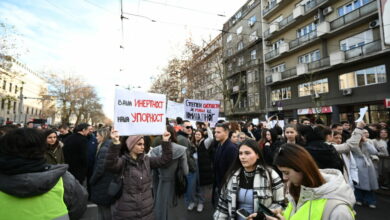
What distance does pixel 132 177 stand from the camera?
2926 mm

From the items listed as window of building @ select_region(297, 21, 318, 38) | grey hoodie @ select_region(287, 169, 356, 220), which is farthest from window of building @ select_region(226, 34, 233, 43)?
grey hoodie @ select_region(287, 169, 356, 220)

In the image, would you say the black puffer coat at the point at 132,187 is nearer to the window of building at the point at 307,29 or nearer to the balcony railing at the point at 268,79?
the window of building at the point at 307,29

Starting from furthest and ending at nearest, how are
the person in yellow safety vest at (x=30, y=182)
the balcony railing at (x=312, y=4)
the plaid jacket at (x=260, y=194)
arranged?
the balcony railing at (x=312, y=4), the plaid jacket at (x=260, y=194), the person in yellow safety vest at (x=30, y=182)

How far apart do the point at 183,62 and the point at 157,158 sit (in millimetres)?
18955

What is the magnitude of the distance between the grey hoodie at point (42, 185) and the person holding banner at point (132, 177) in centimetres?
91

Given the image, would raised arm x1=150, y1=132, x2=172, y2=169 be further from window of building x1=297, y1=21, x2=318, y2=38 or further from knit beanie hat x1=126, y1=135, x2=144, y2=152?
window of building x1=297, y1=21, x2=318, y2=38

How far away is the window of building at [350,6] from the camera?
57.3ft

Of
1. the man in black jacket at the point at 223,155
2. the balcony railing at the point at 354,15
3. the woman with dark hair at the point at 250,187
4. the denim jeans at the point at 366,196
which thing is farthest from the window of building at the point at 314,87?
the woman with dark hair at the point at 250,187

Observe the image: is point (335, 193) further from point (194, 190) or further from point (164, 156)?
point (194, 190)

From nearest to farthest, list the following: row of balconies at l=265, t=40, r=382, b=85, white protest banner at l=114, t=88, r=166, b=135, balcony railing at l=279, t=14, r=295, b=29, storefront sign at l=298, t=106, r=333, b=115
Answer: white protest banner at l=114, t=88, r=166, b=135, row of balconies at l=265, t=40, r=382, b=85, storefront sign at l=298, t=106, r=333, b=115, balcony railing at l=279, t=14, r=295, b=29

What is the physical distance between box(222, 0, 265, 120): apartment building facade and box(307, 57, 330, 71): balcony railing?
26.1 feet

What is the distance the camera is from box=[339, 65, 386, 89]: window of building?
53.7 feet

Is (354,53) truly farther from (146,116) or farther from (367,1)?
(146,116)

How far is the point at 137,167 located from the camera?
119 inches
